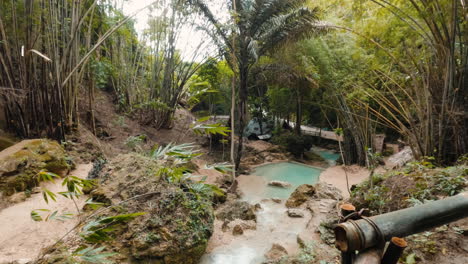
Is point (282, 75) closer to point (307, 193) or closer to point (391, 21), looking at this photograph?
point (391, 21)

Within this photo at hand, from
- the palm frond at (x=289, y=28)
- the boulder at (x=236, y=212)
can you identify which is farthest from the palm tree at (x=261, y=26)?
the boulder at (x=236, y=212)

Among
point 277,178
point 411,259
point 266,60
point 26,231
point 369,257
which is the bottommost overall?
point 277,178

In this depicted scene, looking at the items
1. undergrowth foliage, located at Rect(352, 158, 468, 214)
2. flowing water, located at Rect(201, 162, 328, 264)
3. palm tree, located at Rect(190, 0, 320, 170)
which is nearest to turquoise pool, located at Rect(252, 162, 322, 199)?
flowing water, located at Rect(201, 162, 328, 264)

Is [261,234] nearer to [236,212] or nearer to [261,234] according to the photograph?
[261,234]

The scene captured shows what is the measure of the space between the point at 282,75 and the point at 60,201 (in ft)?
18.8

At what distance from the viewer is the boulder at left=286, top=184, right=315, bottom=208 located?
172 inches

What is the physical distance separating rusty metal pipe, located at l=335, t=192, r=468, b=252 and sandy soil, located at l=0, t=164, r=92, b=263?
96.0 inches

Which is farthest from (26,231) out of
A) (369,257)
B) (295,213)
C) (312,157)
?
(312,157)

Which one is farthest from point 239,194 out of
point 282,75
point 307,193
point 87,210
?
point 282,75

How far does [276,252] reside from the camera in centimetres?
284

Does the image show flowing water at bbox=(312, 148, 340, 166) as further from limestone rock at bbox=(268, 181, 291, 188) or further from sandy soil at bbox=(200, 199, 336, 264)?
sandy soil at bbox=(200, 199, 336, 264)

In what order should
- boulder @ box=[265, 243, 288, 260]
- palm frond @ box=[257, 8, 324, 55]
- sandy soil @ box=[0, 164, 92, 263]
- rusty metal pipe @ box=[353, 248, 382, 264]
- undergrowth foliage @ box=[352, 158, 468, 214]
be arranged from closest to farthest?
rusty metal pipe @ box=[353, 248, 382, 264], sandy soil @ box=[0, 164, 92, 263], undergrowth foliage @ box=[352, 158, 468, 214], boulder @ box=[265, 243, 288, 260], palm frond @ box=[257, 8, 324, 55]

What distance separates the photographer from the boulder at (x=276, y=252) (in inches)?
109

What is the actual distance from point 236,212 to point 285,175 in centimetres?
333
